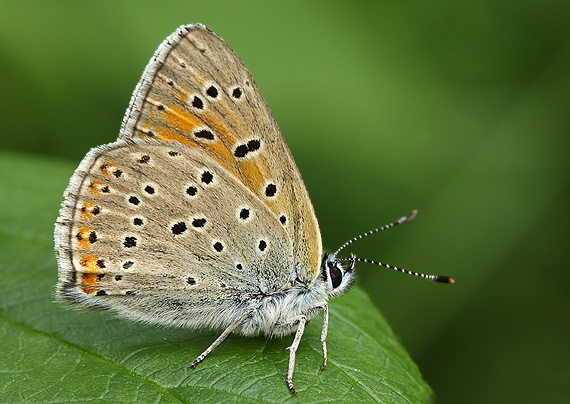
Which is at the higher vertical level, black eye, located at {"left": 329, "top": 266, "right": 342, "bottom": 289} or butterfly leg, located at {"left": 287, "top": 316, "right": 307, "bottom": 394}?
black eye, located at {"left": 329, "top": 266, "right": 342, "bottom": 289}

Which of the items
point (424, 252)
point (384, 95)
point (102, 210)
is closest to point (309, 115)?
point (384, 95)

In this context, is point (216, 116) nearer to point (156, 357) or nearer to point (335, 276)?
point (335, 276)

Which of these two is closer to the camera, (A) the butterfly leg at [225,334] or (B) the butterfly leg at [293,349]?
(B) the butterfly leg at [293,349]

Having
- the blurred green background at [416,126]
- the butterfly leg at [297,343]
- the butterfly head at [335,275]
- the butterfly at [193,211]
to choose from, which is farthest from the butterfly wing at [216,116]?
the blurred green background at [416,126]

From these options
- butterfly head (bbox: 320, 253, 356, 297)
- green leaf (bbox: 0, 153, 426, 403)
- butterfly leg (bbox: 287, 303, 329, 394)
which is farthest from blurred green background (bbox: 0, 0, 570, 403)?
butterfly leg (bbox: 287, 303, 329, 394)

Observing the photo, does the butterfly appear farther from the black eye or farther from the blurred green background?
the blurred green background

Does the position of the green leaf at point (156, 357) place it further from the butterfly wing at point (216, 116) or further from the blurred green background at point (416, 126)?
the blurred green background at point (416, 126)
